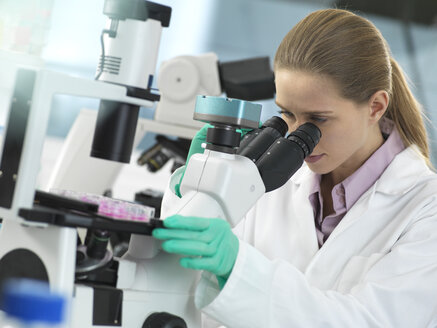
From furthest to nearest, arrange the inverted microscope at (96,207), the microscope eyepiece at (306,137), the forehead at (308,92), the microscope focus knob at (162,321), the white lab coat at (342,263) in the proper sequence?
the forehead at (308,92)
the microscope eyepiece at (306,137)
the white lab coat at (342,263)
the microscope focus knob at (162,321)
the inverted microscope at (96,207)

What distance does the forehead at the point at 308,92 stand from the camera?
141cm

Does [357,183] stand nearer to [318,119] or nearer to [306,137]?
[318,119]

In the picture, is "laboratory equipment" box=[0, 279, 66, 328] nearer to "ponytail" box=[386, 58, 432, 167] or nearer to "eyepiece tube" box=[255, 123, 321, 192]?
"eyepiece tube" box=[255, 123, 321, 192]

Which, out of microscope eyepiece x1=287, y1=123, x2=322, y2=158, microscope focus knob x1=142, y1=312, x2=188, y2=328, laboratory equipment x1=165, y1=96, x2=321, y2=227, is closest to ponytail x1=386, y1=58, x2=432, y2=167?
microscope eyepiece x1=287, y1=123, x2=322, y2=158

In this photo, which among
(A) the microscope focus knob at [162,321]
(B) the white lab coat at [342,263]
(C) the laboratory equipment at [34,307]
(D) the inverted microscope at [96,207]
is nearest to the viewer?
(C) the laboratory equipment at [34,307]

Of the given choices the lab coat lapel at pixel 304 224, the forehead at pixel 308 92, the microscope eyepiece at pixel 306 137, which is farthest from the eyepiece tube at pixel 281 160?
the lab coat lapel at pixel 304 224

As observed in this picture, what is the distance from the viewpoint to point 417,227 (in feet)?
4.39

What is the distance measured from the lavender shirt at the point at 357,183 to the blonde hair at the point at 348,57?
→ 4cm

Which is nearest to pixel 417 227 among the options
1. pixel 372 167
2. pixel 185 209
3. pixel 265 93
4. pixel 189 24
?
pixel 372 167

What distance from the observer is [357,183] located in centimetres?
155

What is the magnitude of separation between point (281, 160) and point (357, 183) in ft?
1.63

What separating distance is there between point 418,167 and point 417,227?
8.9 inches

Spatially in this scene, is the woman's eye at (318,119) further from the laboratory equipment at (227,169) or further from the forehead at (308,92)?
the laboratory equipment at (227,169)

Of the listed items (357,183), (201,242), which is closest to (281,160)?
(201,242)
